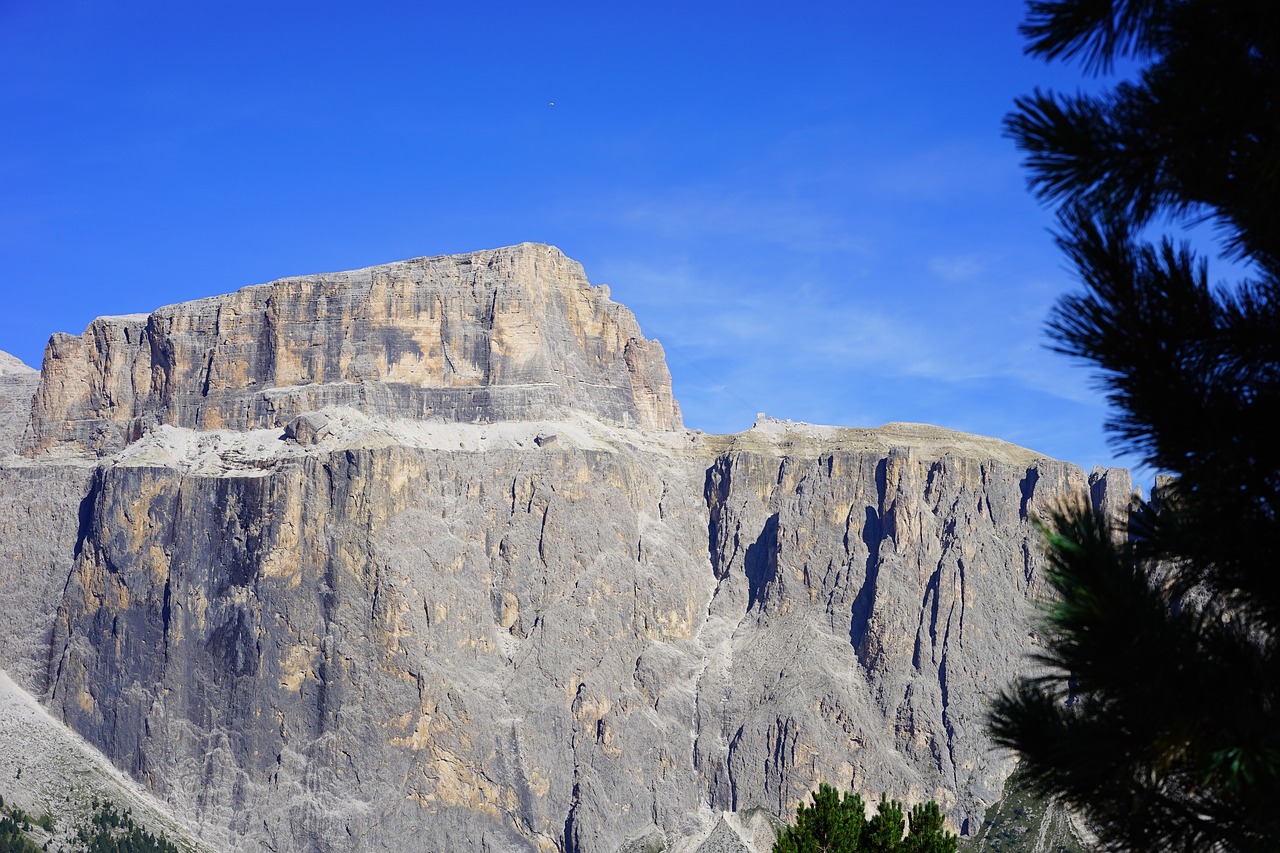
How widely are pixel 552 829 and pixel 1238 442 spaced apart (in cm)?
18873

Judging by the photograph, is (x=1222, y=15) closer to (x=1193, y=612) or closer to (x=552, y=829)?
(x=1193, y=612)

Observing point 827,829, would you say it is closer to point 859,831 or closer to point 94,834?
point 859,831

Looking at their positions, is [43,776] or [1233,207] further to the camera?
[43,776]

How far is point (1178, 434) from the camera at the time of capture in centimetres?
1130

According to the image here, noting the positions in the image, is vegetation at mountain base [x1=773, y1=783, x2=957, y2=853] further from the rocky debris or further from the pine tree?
the rocky debris

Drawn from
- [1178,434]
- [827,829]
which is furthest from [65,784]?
[1178,434]

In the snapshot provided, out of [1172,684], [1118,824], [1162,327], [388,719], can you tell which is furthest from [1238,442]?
[388,719]

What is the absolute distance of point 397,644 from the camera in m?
197

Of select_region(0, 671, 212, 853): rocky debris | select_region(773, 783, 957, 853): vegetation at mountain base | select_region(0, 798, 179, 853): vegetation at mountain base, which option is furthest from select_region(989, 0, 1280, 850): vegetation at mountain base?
select_region(0, 671, 212, 853): rocky debris

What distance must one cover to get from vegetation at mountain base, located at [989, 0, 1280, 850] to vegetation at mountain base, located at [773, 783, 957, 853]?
92.1 feet

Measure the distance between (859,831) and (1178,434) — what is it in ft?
103

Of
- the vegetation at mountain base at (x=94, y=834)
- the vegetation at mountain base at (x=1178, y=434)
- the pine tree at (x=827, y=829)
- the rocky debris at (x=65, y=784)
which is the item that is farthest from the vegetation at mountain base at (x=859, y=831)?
the rocky debris at (x=65, y=784)

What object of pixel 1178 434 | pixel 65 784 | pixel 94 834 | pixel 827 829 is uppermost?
pixel 1178 434

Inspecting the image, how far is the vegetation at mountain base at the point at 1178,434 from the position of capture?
11.0 meters
